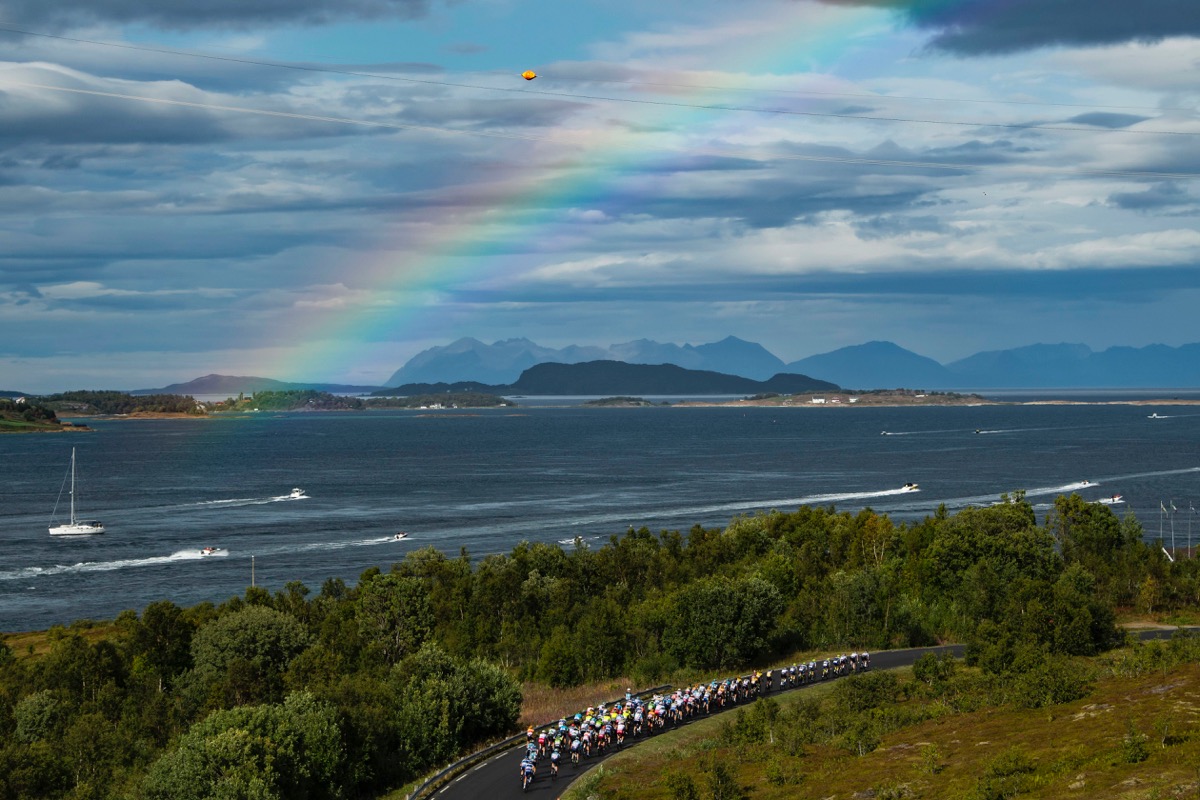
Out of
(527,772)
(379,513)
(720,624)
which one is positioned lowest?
(379,513)

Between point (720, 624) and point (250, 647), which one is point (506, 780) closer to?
point (720, 624)

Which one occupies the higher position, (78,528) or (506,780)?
(506,780)

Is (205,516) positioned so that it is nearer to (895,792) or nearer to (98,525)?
(98,525)

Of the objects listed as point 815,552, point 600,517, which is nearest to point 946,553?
point 815,552

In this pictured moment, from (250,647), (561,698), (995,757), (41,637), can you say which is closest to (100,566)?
(41,637)

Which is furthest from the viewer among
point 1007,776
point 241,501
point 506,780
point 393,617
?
point 241,501

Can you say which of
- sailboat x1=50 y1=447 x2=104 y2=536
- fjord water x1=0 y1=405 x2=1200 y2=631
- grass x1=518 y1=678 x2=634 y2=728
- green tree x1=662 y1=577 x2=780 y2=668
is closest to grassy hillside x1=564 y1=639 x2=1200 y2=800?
grass x1=518 y1=678 x2=634 y2=728

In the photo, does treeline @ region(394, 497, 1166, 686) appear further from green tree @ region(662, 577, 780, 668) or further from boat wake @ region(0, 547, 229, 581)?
boat wake @ region(0, 547, 229, 581)

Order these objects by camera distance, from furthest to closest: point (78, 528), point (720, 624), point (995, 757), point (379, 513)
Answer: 1. point (379, 513)
2. point (78, 528)
3. point (720, 624)
4. point (995, 757)
